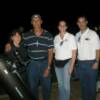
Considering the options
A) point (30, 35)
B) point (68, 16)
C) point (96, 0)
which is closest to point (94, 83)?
point (30, 35)

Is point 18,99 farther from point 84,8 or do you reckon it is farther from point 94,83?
point 84,8

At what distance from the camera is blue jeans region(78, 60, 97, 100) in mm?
8016

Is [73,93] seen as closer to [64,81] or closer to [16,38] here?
[64,81]

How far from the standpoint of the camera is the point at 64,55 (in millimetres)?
8008

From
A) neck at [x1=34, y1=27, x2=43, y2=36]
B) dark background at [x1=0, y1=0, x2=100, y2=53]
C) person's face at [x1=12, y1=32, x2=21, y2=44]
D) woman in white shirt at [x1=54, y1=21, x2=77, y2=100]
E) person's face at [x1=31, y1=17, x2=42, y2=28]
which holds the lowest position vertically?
dark background at [x1=0, y1=0, x2=100, y2=53]

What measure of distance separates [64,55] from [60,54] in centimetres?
7

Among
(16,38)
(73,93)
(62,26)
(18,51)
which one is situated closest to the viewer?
(18,51)

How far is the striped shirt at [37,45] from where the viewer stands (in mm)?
7699

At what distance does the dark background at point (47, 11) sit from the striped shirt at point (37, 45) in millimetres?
20824

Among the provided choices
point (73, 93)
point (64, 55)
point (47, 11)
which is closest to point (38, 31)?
point (64, 55)

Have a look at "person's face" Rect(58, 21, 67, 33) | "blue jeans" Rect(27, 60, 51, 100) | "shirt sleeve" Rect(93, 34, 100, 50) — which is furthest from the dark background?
"blue jeans" Rect(27, 60, 51, 100)

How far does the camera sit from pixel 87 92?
321 inches

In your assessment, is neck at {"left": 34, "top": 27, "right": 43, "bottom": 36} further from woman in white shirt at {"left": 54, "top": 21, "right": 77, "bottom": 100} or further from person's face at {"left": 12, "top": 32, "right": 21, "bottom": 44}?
woman in white shirt at {"left": 54, "top": 21, "right": 77, "bottom": 100}

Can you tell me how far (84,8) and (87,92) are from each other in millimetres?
25815
